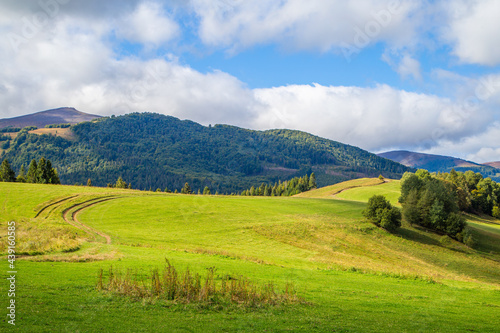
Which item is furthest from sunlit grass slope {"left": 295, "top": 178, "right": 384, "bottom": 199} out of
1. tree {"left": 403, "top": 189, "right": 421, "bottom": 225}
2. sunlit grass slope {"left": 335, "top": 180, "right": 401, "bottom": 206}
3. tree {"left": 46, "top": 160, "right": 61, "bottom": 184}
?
tree {"left": 46, "top": 160, "right": 61, "bottom": 184}

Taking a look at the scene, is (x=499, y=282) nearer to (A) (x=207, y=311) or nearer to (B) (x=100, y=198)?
(A) (x=207, y=311)

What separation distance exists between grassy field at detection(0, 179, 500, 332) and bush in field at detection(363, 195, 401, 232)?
202 centimetres

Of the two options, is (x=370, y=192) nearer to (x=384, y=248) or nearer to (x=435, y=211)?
(x=435, y=211)

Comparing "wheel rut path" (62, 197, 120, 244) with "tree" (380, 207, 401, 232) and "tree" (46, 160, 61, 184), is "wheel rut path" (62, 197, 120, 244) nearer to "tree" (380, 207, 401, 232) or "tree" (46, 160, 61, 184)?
"tree" (380, 207, 401, 232)

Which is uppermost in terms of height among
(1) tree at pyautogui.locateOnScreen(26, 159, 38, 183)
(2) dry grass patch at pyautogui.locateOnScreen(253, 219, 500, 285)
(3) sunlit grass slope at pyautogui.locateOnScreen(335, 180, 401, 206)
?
(1) tree at pyautogui.locateOnScreen(26, 159, 38, 183)

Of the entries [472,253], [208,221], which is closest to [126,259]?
[208,221]

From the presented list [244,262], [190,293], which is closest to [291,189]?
[244,262]

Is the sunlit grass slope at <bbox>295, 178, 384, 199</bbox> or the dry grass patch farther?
the sunlit grass slope at <bbox>295, 178, 384, 199</bbox>

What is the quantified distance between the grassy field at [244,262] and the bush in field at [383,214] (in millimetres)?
2020

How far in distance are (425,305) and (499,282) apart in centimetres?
3391

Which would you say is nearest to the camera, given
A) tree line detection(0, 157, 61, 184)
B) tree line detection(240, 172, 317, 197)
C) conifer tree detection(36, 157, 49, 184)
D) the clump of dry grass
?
the clump of dry grass

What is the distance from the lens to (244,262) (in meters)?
30.4

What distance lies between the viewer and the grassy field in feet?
42.0

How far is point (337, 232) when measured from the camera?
183 feet
